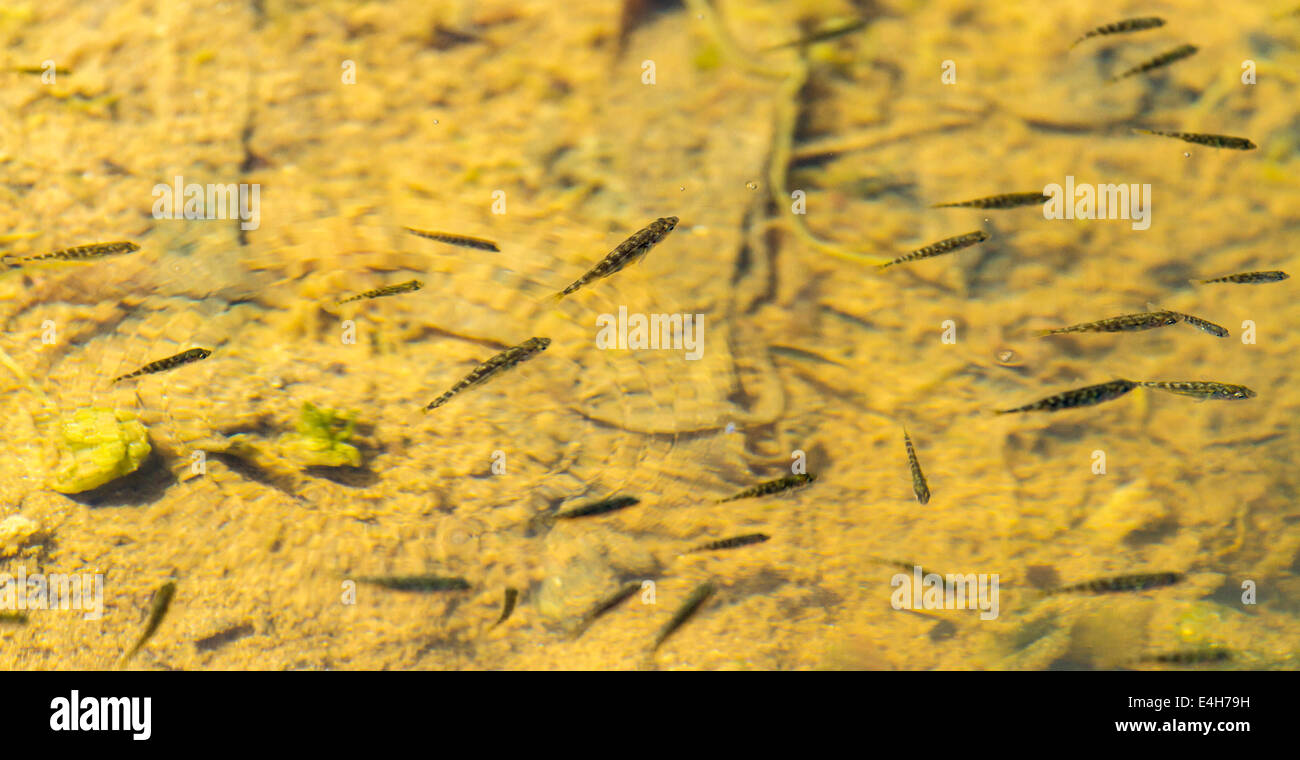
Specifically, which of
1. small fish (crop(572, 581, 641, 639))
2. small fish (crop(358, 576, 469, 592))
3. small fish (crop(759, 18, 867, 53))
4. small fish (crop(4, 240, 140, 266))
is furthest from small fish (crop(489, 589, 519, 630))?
small fish (crop(759, 18, 867, 53))

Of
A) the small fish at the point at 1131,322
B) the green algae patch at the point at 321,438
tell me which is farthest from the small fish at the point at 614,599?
the small fish at the point at 1131,322

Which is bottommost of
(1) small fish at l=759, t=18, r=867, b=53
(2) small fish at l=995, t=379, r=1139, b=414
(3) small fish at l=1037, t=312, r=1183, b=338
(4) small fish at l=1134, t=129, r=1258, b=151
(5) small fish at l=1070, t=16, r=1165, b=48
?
(2) small fish at l=995, t=379, r=1139, b=414

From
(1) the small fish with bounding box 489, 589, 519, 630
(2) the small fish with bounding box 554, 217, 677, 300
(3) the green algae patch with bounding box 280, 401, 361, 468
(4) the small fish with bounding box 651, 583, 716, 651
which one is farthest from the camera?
(1) the small fish with bounding box 489, 589, 519, 630

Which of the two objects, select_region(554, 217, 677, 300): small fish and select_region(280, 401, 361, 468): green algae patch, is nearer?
select_region(554, 217, 677, 300): small fish

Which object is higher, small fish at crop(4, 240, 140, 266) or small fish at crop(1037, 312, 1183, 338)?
small fish at crop(4, 240, 140, 266)

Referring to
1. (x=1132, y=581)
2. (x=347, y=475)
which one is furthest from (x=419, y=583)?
(x=1132, y=581)

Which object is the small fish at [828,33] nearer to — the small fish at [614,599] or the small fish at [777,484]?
the small fish at [777,484]

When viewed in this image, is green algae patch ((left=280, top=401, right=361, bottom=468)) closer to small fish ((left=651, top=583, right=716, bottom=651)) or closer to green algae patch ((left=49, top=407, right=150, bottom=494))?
green algae patch ((left=49, top=407, right=150, bottom=494))
